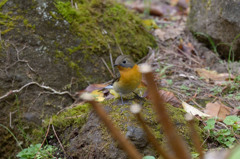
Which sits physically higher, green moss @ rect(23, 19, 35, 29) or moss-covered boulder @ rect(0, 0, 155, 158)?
green moss @ rect(23, 19, 35, 29)

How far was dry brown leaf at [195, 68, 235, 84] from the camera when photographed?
3.98 metres

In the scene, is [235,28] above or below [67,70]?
above

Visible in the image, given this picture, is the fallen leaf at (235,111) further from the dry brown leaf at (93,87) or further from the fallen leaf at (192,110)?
the dry brown leaf at (93,87)

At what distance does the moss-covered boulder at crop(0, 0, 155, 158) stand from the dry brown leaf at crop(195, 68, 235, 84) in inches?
58.0

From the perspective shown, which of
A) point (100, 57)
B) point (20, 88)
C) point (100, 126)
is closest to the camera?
point (100, 126)

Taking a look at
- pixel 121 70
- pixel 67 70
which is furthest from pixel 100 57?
pixel 121 70

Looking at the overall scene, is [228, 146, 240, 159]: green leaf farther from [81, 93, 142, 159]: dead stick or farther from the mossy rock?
the mossy rock

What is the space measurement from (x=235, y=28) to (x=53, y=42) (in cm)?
303

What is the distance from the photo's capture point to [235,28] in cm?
436

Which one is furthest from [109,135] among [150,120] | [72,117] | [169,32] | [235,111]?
[169,32]

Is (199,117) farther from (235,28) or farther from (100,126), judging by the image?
(235,28)

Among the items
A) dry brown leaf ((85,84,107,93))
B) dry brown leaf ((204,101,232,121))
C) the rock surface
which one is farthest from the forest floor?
dry brown leaf ((85,84,107,93))

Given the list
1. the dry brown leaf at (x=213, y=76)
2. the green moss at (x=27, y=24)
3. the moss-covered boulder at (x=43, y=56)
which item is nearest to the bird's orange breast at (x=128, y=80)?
the moss-covered boulder at (x=43, y=56)

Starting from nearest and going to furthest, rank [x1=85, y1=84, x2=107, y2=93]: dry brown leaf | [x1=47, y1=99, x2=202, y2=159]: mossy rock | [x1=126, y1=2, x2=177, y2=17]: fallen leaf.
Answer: [x1=47, y1=99, x2=202, y2=159]: mossy rock, [x1=85, y1=84, x2=107, y2=93]: dry brown leaf, [x1=126, y1=2, x2=177, y2=17]: fallen leaf
